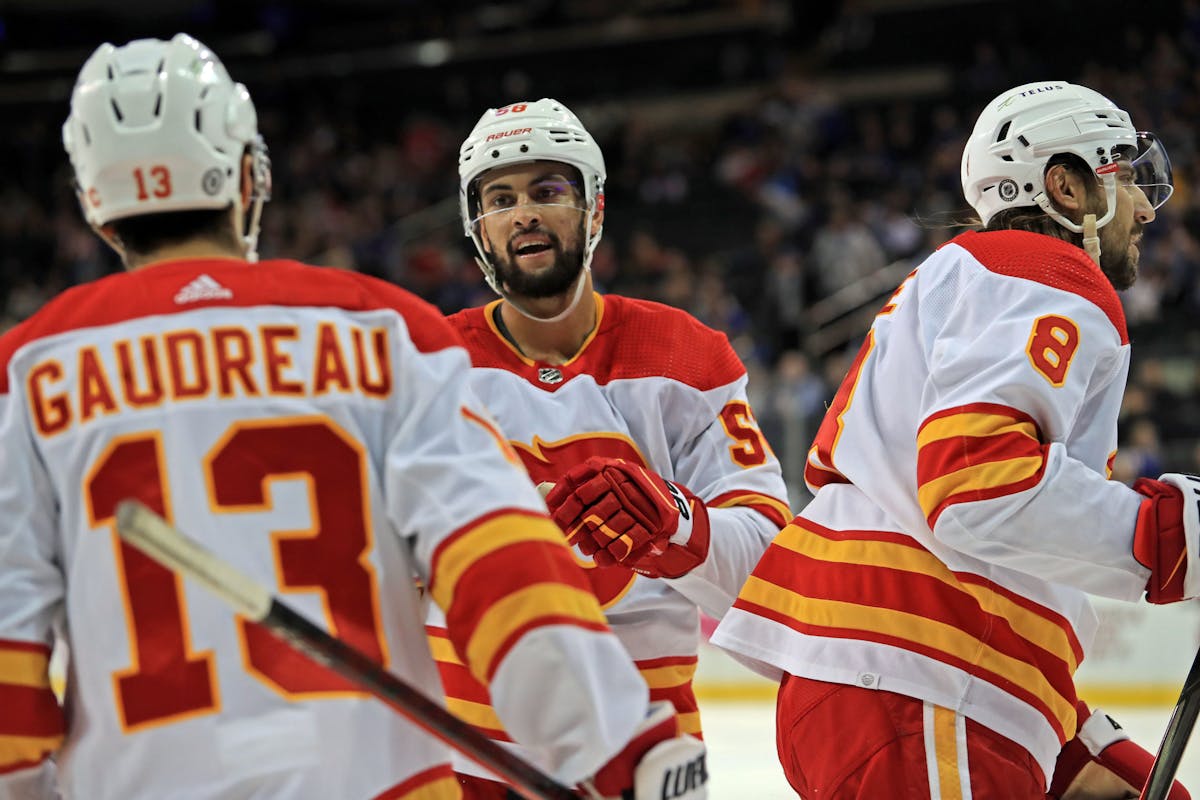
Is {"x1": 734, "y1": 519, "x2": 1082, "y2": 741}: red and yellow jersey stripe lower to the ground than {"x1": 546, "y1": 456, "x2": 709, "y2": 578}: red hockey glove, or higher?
lower

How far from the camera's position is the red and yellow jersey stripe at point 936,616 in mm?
2092

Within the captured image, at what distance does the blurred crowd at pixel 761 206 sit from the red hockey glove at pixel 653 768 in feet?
16.8

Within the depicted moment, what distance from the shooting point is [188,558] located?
4.42 feet

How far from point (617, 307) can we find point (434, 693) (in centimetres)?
134

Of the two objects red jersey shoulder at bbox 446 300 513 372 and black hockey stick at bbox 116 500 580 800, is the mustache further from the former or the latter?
→ black hockey stick at bbox 116 500 580 800

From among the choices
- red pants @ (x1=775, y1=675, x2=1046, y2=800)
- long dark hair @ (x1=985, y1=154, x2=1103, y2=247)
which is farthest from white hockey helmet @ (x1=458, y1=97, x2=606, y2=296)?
red pants @ (x1=775, y1=675, x2=1046, y2=800)

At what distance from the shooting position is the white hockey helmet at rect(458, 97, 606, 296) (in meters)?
2.80

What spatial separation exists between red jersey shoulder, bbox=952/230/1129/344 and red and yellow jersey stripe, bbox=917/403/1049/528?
21 centimetres

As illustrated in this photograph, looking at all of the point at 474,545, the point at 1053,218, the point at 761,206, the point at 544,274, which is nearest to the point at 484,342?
the point at 544,274

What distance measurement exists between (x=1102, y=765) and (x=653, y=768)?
47.2 inches

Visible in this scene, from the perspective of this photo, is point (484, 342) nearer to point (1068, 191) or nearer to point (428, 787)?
point (1068, 191)

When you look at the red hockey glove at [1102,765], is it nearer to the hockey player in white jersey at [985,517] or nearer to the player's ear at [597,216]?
the hockey player in white jersey at [985,517]

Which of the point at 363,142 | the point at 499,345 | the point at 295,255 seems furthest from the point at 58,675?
the point at 363,142

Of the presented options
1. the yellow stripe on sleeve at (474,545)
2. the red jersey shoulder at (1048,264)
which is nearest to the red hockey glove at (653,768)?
the yellow stripe on sleeve at (474,545)
